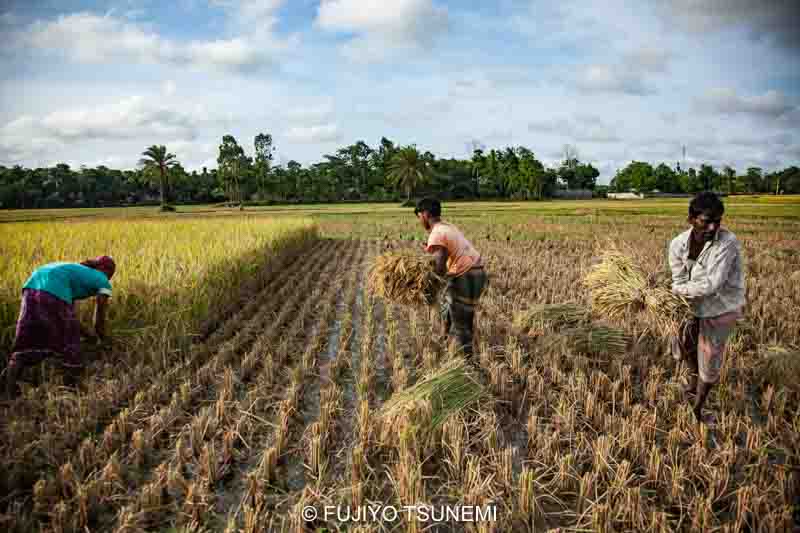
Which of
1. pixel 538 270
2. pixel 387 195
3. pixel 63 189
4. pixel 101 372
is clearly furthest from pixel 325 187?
pixel 101 372

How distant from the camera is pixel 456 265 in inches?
142

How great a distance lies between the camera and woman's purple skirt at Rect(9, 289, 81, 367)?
3.27 m

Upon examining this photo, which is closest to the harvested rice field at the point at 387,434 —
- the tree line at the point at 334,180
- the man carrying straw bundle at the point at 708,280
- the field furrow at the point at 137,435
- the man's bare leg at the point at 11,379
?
the field furrow at the point at 137,435

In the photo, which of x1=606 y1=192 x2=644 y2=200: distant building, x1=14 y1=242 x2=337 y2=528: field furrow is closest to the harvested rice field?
x1=14 y1=242 x2=337 y2=528: field furrow

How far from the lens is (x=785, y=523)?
1947 mm

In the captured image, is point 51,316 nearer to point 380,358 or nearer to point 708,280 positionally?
point 380,358

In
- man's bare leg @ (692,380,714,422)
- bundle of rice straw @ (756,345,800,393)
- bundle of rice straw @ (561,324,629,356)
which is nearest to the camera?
man's bare leg @ (692,380,714,422)

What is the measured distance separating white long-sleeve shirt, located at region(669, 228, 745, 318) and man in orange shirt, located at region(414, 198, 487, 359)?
1488 millimetres

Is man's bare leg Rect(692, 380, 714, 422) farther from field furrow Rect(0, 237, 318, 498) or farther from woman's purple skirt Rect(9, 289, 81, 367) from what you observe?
woman's purple skirt Rect(9, 289, 81, 367)

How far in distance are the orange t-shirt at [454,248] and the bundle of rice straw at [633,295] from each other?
112 cm

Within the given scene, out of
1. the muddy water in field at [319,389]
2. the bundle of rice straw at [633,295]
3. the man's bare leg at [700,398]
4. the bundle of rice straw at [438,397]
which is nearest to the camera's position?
the muddy water in field at [319,389]

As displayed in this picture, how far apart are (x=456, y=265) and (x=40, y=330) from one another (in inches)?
136

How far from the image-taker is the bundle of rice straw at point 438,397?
2.73 meters

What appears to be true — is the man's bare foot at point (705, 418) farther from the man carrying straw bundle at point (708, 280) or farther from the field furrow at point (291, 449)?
the field furrow at point (291, 449)
